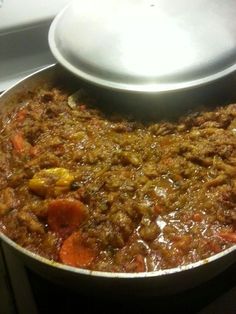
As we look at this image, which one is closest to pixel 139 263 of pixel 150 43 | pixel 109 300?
pixel 109 300

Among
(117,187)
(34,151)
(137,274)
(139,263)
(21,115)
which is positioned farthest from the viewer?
(21,115)

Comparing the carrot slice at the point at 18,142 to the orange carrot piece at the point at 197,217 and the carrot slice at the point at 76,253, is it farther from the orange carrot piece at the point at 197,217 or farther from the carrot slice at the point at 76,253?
the orange carrot piece at the point at 197,217

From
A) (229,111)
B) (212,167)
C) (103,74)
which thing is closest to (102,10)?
(103,74)

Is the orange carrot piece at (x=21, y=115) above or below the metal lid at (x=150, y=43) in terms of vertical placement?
below

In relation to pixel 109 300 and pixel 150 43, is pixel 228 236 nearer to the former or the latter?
pixel 109 300

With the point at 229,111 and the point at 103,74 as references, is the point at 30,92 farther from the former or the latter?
the point at 229,111

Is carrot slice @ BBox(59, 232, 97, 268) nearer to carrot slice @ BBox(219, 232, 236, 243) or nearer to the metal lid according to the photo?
carrot slice @ BBox(219, 232, 236, 243)

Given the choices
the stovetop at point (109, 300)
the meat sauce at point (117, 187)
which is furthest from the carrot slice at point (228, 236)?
the stovetop at point (109, 300)
